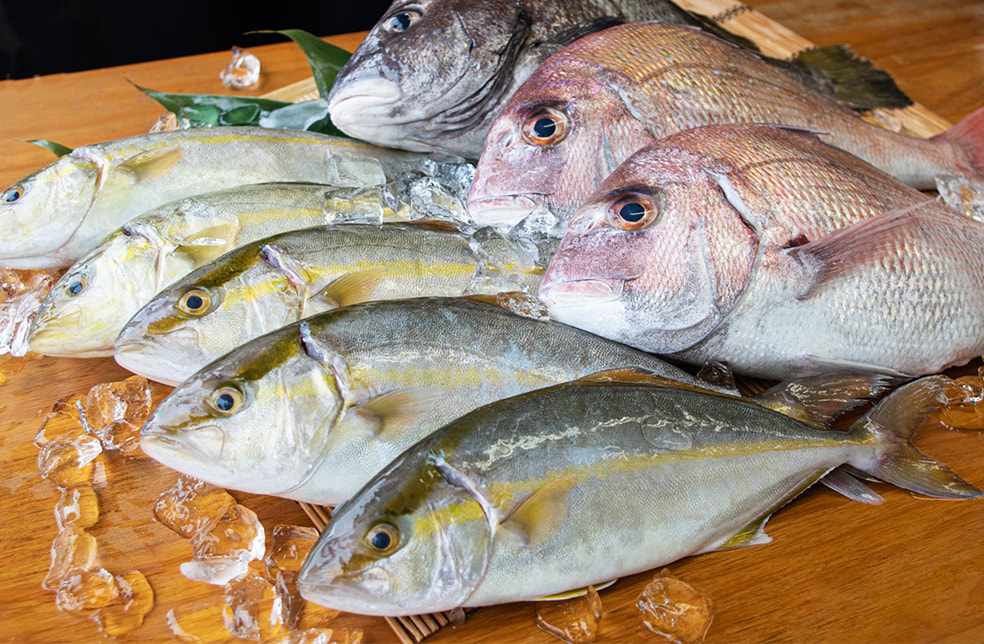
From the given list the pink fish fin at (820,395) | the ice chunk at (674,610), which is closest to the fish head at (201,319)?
the ice chunk at (674,610)

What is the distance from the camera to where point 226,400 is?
1161mm

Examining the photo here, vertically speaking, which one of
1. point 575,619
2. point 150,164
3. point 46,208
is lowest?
point 575,619

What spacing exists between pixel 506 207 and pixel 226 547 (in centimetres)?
83

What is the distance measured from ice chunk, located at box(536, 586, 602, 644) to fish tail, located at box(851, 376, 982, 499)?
54 cm

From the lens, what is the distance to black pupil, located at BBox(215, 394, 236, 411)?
3.80ft

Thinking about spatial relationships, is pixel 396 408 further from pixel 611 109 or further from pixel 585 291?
pixel 611 109

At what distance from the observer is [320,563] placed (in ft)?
3.35

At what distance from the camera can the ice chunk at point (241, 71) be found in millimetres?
2625

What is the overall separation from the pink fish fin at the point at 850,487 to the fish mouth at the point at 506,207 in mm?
751

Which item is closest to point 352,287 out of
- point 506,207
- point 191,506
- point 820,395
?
point 506,207

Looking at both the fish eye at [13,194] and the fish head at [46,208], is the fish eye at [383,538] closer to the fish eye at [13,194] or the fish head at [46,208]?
the fish head at [46,208]

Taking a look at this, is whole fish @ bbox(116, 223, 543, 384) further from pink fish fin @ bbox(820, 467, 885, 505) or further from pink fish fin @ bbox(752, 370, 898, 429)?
pink fish fin @ bbox(820, 467, 885, 505)

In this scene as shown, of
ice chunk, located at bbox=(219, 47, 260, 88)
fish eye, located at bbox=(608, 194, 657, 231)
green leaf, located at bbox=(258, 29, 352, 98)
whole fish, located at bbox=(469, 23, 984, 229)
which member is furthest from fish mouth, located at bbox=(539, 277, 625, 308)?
ice chunk, located at bbox=(219, 47, 260, 88)

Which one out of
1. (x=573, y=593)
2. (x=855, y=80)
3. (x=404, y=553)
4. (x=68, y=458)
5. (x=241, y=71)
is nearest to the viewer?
(x=404, y=553)
